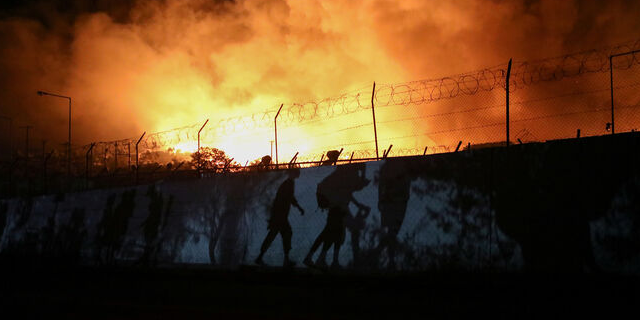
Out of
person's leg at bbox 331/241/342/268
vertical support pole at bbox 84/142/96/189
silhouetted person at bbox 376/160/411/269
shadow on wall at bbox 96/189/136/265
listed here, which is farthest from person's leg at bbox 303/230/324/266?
vertical support pole at bbox 84/142/96/189

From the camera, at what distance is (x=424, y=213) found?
841 centimetres

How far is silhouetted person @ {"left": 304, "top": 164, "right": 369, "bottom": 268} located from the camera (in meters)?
9.30

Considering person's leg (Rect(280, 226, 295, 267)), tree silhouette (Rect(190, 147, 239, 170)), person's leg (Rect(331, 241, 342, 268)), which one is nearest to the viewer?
person's leg (Rect(331, 241, 342, 268))

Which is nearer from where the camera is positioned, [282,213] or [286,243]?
[286,243]

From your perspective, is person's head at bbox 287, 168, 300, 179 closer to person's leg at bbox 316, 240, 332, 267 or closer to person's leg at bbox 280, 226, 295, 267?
person's leg at bbox 280, 226, 295, 267

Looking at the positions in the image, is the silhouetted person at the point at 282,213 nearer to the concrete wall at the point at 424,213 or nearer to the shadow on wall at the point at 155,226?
the concrete wall at the point at 424,213

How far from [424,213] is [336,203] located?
1.78 metres

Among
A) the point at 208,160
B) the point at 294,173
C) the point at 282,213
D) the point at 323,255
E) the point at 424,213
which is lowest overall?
the point at 323,255

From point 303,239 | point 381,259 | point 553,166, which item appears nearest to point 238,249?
point 303,239

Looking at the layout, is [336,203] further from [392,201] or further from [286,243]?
[286,243]

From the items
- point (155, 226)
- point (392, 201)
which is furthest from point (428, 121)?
point (155, 226)

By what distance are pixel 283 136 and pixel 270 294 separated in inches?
172

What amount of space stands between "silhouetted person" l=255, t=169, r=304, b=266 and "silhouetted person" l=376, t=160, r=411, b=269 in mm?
1877

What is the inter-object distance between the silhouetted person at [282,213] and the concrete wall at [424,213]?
0.10 ft
